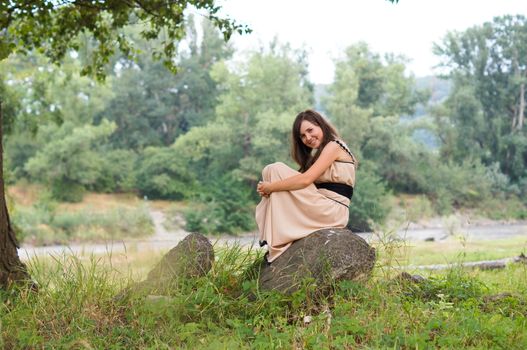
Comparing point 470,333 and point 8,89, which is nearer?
point 470,333

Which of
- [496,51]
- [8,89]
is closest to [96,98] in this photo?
[8,89]

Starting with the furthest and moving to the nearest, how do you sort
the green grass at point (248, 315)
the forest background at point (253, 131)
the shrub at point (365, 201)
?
1. the forest background at point (253, 131)
2. the shrub at point (365, 201)
3. the green grass at point (248, 315)

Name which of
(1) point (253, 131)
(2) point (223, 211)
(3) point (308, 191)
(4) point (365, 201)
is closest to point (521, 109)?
(4) point (365, 201)

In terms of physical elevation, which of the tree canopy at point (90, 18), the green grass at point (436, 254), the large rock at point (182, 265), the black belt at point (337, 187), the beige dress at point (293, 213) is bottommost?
the green grass at point (436, 254)

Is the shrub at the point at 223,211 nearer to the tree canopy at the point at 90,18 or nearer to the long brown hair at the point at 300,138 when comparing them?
the tree canopy at the point at 90,18

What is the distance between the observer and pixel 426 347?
4289mm

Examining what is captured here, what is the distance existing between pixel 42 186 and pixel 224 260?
26.9m

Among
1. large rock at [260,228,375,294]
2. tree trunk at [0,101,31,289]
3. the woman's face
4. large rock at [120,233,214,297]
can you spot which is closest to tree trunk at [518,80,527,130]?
the woman's face

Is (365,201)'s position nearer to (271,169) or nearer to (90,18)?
(90,18)

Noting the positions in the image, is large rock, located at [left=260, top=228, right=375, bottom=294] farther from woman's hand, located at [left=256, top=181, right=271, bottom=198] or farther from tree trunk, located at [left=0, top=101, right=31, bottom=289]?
tree trunk, located at [left=0, top=101, right=31, bottom=289]

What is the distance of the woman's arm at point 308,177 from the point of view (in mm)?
5570

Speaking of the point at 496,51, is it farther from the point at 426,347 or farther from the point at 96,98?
the point at 426,347

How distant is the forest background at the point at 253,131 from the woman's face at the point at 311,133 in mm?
21610

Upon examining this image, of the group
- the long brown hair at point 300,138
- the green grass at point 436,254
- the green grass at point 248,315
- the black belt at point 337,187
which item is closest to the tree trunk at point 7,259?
the green grass at point 248,315
